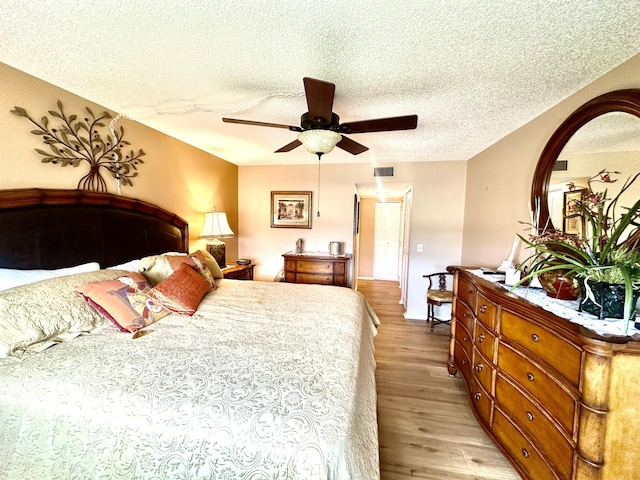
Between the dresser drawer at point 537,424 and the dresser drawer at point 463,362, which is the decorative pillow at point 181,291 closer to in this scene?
the dresser drawer at point 537,424

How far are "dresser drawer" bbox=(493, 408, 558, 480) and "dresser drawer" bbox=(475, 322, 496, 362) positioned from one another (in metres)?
0.35

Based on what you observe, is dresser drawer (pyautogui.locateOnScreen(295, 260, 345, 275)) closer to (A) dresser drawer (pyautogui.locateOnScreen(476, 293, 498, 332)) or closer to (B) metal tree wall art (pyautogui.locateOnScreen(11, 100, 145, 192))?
(A) dresser drawer (pyautogui.locateOnScreen(476, 293, 498, 332))

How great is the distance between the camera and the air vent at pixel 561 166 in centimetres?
181

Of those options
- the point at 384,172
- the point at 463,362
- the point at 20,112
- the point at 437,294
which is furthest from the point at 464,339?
the point at 20,112

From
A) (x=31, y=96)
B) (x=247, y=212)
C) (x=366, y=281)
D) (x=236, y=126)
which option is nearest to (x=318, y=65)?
(x=236, y=126)

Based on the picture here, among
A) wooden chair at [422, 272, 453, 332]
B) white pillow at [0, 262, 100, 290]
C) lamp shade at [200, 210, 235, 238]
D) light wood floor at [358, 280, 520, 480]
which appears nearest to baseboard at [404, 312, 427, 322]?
wooden chair at [422, 272, 453, 332]

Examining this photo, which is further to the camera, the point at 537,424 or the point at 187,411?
the point at 537,424

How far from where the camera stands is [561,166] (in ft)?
6.07

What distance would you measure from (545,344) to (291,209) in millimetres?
3594

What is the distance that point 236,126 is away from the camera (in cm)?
258

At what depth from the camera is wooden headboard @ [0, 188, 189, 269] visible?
5.26 feet

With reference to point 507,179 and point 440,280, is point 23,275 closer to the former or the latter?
point 507,179

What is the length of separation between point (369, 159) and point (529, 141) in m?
1.99

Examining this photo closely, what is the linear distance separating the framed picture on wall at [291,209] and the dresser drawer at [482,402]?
9.99ft
